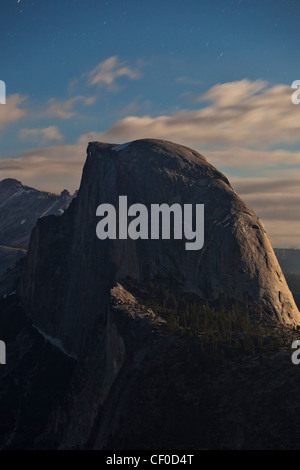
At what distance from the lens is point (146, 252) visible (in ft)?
322

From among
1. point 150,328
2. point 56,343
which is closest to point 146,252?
point 56,343

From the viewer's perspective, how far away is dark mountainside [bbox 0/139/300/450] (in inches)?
2163

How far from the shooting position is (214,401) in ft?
183

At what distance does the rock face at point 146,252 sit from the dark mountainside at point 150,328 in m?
0.24

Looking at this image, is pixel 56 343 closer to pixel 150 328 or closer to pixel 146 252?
pixel 146 252

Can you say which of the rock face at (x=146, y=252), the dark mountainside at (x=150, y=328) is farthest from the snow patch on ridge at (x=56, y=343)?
the rock face at (x=146, y=252)

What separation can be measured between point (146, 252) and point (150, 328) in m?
28.5

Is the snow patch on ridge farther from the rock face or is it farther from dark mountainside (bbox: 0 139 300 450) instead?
the rock face

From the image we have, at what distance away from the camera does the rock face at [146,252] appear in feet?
296

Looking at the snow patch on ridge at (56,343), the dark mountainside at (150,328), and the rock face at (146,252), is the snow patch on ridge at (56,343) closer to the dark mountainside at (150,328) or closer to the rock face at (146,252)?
the dark mountainside at (150,328)

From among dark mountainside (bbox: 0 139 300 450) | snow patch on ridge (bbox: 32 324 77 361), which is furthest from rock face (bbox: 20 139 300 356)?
snow patch on ridge (bbox: 32 324 77 361)

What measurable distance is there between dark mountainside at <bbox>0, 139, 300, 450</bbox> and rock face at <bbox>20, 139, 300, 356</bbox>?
24cm

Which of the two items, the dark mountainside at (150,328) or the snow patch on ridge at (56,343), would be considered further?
the snow patch on ridge at (56,343)

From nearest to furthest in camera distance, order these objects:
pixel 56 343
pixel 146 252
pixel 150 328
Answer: pixel 150 328, pixel 146 252, pixel 56 343
